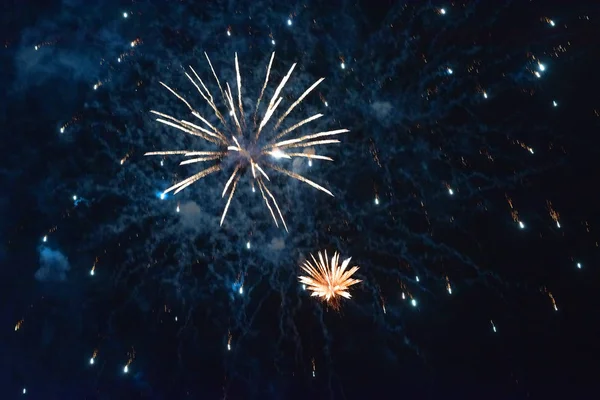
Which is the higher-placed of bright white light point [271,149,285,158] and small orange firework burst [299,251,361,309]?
bright white light point [271,149,285,158]

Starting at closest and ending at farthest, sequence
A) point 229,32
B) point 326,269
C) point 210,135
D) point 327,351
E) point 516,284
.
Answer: point 210,135 → point 326,269 → point 229,32 → point 516,284 → point 327,351

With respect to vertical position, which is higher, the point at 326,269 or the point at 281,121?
the point at 281,121

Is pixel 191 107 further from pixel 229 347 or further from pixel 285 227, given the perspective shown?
pixel 229 347

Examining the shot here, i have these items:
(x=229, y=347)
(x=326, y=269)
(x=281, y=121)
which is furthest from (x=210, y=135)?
(x=229, y=347)

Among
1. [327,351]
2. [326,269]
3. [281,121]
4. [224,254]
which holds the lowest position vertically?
[327,351]

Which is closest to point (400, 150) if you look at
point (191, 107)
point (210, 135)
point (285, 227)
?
point (285, 227)

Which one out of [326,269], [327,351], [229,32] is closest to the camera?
[326,269]

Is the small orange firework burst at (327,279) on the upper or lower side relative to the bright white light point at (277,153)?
lower

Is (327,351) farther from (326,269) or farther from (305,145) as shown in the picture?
(305,145)

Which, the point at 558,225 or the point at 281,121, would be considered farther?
the point at 558,225
